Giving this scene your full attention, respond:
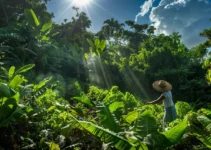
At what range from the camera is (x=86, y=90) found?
1212 cm

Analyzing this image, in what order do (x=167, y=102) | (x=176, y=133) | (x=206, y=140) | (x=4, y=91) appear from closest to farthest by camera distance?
(x=176, y=133) < (x=206, y=140) < (x=4, y=91) < (x=167, y=102)

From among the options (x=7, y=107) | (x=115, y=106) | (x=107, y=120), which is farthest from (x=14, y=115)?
(x=115, y=106)

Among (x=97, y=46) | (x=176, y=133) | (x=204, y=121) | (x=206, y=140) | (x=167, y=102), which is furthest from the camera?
(x=97, y=46)

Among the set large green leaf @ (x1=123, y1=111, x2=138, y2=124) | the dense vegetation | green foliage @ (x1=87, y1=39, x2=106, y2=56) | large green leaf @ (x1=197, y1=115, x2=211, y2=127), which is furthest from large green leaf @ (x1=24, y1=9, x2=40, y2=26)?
large green leaf @ (x1=197, y1=115, x2=211, y2=127)

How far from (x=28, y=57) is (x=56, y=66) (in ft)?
6.07

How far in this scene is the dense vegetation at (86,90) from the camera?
12.6 feet

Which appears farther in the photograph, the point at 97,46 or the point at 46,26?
the point at 97,46

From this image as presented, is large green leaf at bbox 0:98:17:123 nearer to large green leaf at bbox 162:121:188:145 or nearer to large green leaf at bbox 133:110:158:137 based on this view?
large green leaf at bbox 133:110:158:137

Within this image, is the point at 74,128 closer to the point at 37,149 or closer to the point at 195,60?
the point at 37,149

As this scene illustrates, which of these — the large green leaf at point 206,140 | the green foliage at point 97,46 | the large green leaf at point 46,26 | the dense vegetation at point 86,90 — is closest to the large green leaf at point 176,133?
the dense vegetation at point 86,90

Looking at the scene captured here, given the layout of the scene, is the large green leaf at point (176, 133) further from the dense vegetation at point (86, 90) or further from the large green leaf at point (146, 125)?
the large green leaf at point (146, 125)

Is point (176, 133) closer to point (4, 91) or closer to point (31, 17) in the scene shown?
point (4, 91)

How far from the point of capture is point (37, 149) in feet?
13.1

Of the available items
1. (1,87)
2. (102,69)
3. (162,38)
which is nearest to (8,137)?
(1,87)
